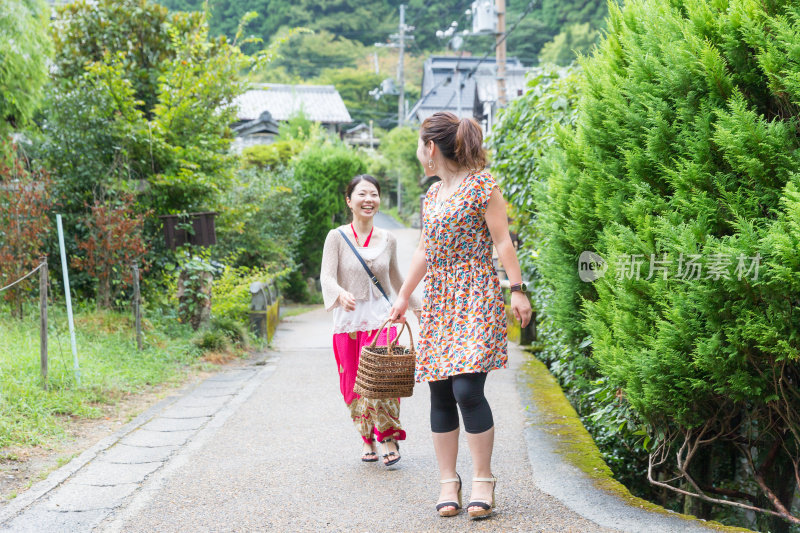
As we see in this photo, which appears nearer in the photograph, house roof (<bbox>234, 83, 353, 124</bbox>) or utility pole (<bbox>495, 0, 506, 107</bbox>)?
utility pole (<bbox>495, 0, 506, 107</bbox>)

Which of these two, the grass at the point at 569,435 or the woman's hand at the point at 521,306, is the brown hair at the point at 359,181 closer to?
the woman's hand at the point at 521,306

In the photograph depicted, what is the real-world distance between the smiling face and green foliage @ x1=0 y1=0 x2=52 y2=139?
6.37 meters

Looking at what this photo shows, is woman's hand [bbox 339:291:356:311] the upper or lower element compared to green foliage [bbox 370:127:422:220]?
lower

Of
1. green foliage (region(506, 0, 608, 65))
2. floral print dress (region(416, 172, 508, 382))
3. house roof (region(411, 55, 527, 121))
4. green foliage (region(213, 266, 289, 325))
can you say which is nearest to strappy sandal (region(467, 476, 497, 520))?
floral print dress (region(416, 172, 508, 382))

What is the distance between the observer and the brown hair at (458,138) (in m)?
3.47

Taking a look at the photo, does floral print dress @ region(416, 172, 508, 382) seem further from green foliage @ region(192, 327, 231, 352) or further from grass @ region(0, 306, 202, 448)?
green foliage @ region(192, 327, 231, 352)

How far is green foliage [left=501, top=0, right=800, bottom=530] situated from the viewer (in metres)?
2.77

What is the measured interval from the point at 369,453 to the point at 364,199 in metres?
1.54

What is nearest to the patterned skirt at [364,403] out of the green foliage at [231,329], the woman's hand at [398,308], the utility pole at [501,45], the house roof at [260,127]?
the woman's hand at [398,308]

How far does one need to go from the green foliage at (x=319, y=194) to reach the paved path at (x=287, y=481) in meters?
11.1

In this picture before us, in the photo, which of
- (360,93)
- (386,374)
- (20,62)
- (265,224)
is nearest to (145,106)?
(20,62)

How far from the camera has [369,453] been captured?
4.53 meters

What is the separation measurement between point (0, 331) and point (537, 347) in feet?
17.8

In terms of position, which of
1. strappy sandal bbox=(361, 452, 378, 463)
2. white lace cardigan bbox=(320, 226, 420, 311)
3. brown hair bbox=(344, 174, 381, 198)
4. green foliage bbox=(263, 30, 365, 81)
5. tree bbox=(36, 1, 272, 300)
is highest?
green foliage bbox=(263, 30, 365, 81)
